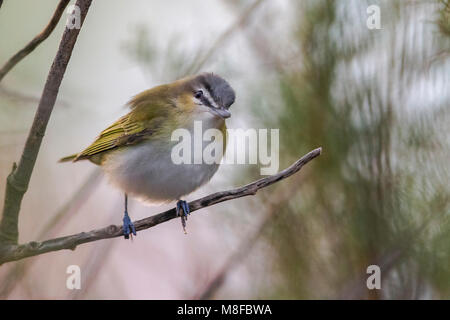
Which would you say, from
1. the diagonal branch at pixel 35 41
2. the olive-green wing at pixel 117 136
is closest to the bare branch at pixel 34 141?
the diagonal branch at pixel 35 41

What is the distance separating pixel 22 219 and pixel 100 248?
45 centimetres

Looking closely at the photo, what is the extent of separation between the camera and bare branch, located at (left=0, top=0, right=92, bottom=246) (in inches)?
44.2

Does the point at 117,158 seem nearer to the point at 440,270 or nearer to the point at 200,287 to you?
the point at 200,287

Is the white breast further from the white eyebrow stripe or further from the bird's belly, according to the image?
the white eyebrow stripe

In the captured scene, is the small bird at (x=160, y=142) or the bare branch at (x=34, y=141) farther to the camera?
the small bird at (x=160, y=142)

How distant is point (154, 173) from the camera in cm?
185

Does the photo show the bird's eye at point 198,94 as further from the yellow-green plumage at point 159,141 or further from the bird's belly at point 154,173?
the bird's belly at point 154,173

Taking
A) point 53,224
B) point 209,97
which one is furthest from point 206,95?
point 53,224

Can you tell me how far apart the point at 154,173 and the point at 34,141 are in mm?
690

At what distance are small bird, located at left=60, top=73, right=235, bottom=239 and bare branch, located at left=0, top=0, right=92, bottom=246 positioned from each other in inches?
22.3

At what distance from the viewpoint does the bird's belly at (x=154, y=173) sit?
6.02ft

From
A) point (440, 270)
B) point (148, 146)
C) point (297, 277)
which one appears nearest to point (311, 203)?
point (297, 277)

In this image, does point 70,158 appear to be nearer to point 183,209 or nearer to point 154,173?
point 154,173

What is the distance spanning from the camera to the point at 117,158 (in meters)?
1.99
